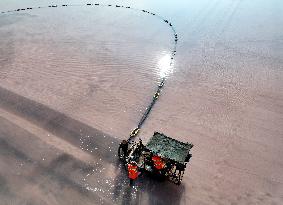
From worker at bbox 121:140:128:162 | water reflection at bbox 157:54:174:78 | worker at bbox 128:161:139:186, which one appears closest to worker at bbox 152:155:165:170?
worker at bbox 128:161:139:186

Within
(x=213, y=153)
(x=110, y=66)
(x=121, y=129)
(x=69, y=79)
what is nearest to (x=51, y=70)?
(x=69, y=79)

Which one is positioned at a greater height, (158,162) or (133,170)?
(158,162)

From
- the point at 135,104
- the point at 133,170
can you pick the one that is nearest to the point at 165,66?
the point at 135,104

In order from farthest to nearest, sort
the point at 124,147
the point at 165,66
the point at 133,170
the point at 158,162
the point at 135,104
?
the point at 165,66 < the point at 135,104 < the point at 124,147 < the point at 158,162 < the point at 133,170

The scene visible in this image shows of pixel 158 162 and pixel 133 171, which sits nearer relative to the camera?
pixel 133 171

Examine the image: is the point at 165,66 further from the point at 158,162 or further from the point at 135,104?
the point at 158,162

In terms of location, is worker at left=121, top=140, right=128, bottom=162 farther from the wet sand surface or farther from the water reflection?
the water reflection
